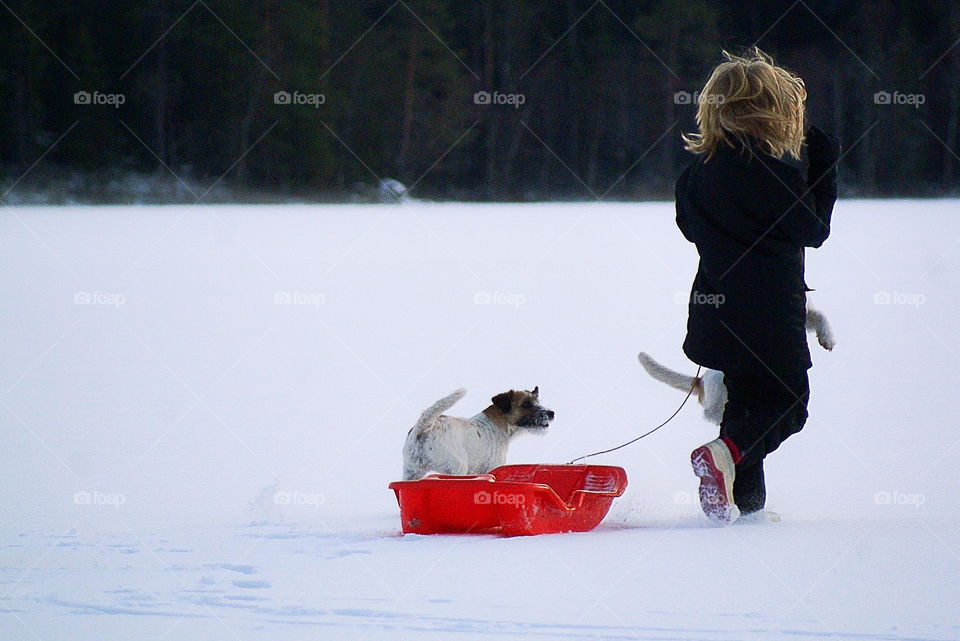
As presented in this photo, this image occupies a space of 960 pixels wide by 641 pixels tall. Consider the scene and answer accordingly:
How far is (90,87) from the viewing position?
32.1 m

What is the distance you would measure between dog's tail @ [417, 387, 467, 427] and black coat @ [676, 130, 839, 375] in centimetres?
94

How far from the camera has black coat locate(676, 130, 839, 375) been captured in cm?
369

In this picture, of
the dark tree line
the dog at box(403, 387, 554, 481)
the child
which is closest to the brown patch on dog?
the dog at box(403, 387, 554, 481)

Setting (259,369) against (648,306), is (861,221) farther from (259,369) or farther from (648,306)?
(259,369)

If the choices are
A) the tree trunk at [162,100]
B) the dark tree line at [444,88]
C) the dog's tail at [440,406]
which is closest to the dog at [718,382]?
the dog's tail at [440,406]

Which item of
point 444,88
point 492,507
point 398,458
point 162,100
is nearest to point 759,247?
point 492,507

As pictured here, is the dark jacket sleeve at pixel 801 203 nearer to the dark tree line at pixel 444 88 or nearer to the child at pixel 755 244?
the child at pixel 755 244

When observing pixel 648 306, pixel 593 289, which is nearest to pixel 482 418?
pixel 648 306

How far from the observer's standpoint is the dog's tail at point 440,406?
168 inches

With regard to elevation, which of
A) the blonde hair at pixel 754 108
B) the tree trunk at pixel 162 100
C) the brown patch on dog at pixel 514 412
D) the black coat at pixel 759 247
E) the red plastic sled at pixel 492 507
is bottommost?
the red plastic sled at pixel 492 507

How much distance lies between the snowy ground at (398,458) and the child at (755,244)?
0.32 meters

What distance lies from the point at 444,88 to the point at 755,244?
99.9 feet

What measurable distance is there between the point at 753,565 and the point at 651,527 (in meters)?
0.65

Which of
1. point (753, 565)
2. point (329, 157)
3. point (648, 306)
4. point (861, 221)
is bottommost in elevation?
point (753, 565)
